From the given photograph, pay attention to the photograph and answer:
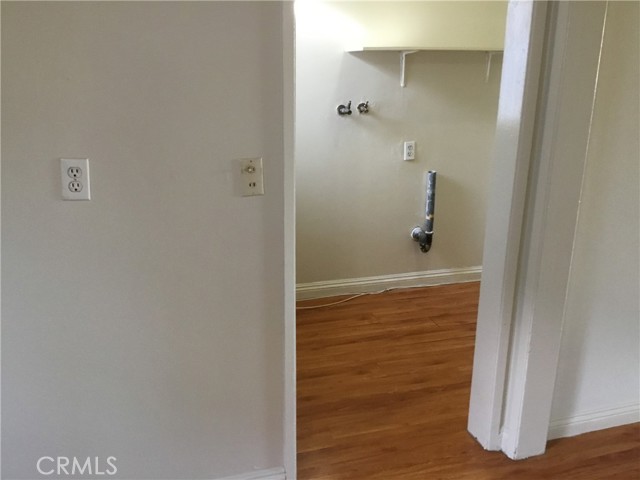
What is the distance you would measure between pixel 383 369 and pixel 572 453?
948mm

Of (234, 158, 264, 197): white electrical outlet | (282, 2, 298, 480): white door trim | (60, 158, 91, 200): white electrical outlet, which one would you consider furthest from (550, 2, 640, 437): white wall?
(60, 158, 91, 200): white electrical outlet

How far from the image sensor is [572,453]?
221 cm

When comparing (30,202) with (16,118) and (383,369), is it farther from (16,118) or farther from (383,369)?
(383,369)

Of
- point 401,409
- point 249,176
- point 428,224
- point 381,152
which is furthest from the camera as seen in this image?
point 428,224

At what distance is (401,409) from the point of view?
2.49 m

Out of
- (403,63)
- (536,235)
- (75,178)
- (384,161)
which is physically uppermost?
(403,63)

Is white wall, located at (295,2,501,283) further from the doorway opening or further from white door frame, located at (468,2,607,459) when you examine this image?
white door frame, located at (468,2,607,459)

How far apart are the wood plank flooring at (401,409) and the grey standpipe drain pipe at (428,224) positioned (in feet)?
1.66

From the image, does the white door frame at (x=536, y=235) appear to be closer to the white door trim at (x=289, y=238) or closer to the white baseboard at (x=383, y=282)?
the white door trim at (x=289, y=238)

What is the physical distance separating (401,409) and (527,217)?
1.07 meters

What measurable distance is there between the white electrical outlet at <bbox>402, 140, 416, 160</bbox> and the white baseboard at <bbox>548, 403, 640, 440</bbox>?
6.52 feet

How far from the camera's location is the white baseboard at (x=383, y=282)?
148 inches

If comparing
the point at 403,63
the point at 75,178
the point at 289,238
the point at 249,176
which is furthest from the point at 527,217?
the point at 403,63

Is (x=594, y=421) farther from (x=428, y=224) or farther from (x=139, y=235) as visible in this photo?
(x=139, y=235)
